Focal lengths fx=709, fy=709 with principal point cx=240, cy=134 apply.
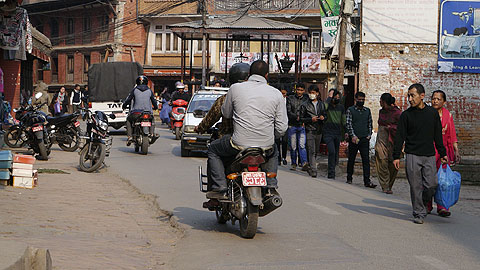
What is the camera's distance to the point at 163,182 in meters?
12.8

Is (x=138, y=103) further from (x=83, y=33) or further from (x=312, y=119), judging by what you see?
(x=83, y=33)

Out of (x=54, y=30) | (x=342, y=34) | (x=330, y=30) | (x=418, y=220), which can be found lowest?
(x=418, y=220)

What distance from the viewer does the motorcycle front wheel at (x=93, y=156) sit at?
13.9 m

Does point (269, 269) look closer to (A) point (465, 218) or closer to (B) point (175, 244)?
(B) point (175, 244)

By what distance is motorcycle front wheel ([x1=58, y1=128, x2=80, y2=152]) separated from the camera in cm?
1808

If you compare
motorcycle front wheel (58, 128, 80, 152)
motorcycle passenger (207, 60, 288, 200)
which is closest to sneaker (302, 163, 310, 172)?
motorcycle front wheel (58, 128, 80, 152)

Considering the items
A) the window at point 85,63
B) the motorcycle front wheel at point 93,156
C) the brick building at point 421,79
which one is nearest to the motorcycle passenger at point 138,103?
the motorcycle front wheel at point 93,156

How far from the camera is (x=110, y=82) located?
28156 mm

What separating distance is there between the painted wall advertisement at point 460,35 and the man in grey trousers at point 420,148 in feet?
38.8

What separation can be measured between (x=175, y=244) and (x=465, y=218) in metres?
4.80

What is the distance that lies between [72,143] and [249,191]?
12.1 m

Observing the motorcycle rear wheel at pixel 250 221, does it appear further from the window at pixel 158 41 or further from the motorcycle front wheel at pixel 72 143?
the window at pixel 158 41

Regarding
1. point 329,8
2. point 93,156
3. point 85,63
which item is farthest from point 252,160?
point 85,63

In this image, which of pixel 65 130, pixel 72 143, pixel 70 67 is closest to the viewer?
pixel 65 130
